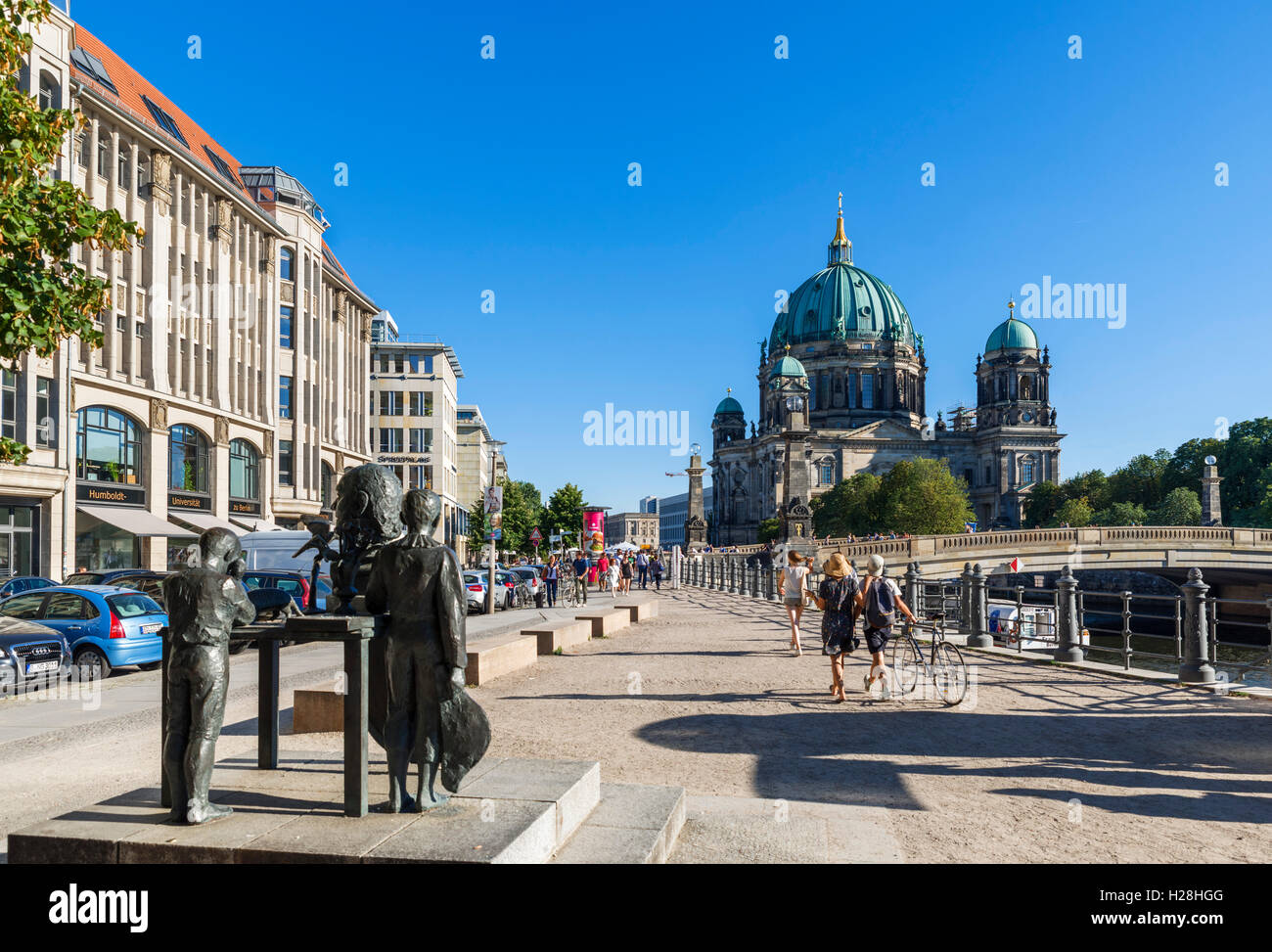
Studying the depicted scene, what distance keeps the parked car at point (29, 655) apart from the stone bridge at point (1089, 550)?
41.4 m

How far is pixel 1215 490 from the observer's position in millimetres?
76125

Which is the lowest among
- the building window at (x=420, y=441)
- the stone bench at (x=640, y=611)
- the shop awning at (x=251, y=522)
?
the stone bench at (x=640, y=611)

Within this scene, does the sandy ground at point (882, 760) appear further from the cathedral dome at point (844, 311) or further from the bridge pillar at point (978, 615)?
the cathedral dome at point (844, 311)

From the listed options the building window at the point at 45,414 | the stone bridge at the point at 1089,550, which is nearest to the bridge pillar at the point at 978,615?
the building window at the point at 45,414

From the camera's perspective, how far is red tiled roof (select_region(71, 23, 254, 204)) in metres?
35.7

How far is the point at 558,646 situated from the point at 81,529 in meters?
24.0

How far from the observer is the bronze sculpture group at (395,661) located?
4.81 m

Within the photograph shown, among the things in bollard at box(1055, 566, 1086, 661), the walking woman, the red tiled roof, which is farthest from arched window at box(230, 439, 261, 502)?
bollard at box(1055, 566, 1086, 661)

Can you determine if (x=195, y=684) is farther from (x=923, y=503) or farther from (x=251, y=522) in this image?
(x=923, y=503)

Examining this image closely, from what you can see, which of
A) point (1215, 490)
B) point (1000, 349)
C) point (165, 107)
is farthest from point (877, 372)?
point (165, 107)

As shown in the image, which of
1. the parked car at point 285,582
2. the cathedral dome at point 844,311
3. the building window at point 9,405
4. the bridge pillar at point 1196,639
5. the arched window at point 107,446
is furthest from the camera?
the cathedral dome at point 844,311

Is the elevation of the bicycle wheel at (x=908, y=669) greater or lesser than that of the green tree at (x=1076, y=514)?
lesser

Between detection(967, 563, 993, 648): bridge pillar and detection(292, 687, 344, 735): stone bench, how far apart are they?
12.7 metres
